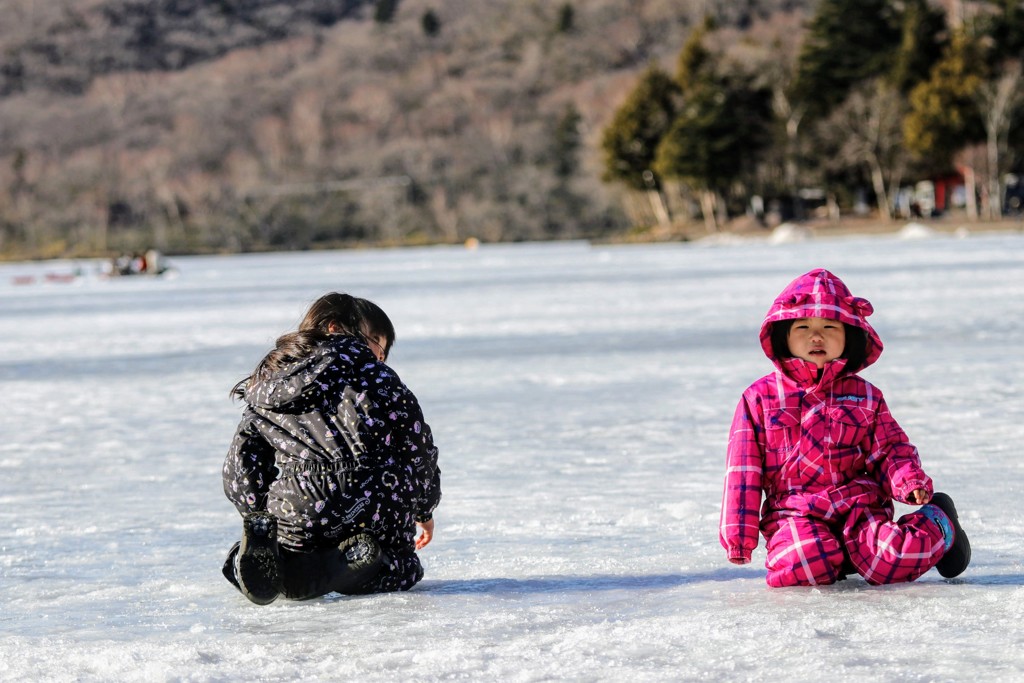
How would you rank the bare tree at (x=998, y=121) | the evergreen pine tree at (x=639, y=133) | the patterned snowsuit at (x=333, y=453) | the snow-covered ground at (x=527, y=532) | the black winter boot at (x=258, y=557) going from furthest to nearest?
the evergreen pine tree at (x=639, y=133), the bare tree at (x=998, y=121), the patterned snowsuit at (x=333, y=453), the black winter boot at (x=258, y=557), the snow-covered ground at (x=527, y=532)

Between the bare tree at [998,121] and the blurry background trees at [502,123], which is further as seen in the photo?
the blurry background trees at [502,123]

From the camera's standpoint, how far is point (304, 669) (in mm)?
2799

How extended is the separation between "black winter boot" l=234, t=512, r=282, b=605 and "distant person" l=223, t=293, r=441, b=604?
0.07 meters

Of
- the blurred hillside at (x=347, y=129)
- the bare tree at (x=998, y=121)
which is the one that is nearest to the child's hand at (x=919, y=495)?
the bare tree at (x=998, y=121)

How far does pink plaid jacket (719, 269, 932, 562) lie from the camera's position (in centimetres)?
337

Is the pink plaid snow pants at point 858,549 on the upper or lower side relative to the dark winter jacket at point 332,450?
lower

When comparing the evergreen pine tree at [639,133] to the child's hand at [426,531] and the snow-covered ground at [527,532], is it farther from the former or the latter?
the child's hand at [426,531]

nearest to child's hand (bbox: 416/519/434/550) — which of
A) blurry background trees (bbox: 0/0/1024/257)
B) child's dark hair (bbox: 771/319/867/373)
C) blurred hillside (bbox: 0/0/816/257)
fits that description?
child's dark hair (bbox: 771/319/867/373)

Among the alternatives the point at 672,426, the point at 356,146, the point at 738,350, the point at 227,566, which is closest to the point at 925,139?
the point at 738,350

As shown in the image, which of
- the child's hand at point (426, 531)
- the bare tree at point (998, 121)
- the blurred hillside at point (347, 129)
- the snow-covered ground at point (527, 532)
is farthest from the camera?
the blurred hillside at point (347, 129)

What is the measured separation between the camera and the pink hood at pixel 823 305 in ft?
10.9

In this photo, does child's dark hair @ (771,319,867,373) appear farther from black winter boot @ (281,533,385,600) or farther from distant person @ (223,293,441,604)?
black winter boot @ (281,533,385,600)

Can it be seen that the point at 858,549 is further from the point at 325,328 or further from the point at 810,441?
the point at 325,328

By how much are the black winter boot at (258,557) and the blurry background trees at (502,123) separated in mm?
46271
